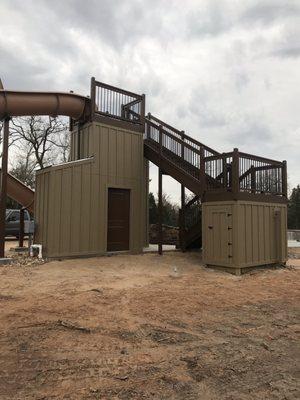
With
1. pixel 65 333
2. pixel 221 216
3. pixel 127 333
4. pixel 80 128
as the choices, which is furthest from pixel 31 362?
pixel 80 128

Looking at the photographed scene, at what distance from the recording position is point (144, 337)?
5.61 m

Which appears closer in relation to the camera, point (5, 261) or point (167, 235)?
point (5, 261)

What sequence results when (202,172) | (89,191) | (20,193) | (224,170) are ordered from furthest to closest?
(20,193), (89,191), (202,172), (224,170)

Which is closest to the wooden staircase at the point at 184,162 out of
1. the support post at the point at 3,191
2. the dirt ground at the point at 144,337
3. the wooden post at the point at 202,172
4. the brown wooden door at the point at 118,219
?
the wooden post at the point at 202,172

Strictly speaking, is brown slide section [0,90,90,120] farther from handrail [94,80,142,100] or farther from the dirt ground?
the dirt ground

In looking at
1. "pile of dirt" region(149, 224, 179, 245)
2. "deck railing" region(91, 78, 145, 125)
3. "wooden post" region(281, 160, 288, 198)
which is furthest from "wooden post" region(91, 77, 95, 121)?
"pile of dirt" region(149, 224, 179, 245)

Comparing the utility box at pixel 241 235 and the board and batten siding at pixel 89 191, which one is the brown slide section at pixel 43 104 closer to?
the board and batten siding at pixel 89 191

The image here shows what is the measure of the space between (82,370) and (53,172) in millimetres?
9040

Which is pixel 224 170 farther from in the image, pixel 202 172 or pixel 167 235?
pixel 167 235

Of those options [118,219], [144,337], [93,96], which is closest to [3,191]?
[118,219]

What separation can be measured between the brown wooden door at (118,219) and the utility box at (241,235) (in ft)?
10.5

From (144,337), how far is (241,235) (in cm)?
707

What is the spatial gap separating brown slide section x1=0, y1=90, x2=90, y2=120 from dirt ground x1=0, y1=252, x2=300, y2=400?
213 inches

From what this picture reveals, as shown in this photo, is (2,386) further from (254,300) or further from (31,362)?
(254,300)
